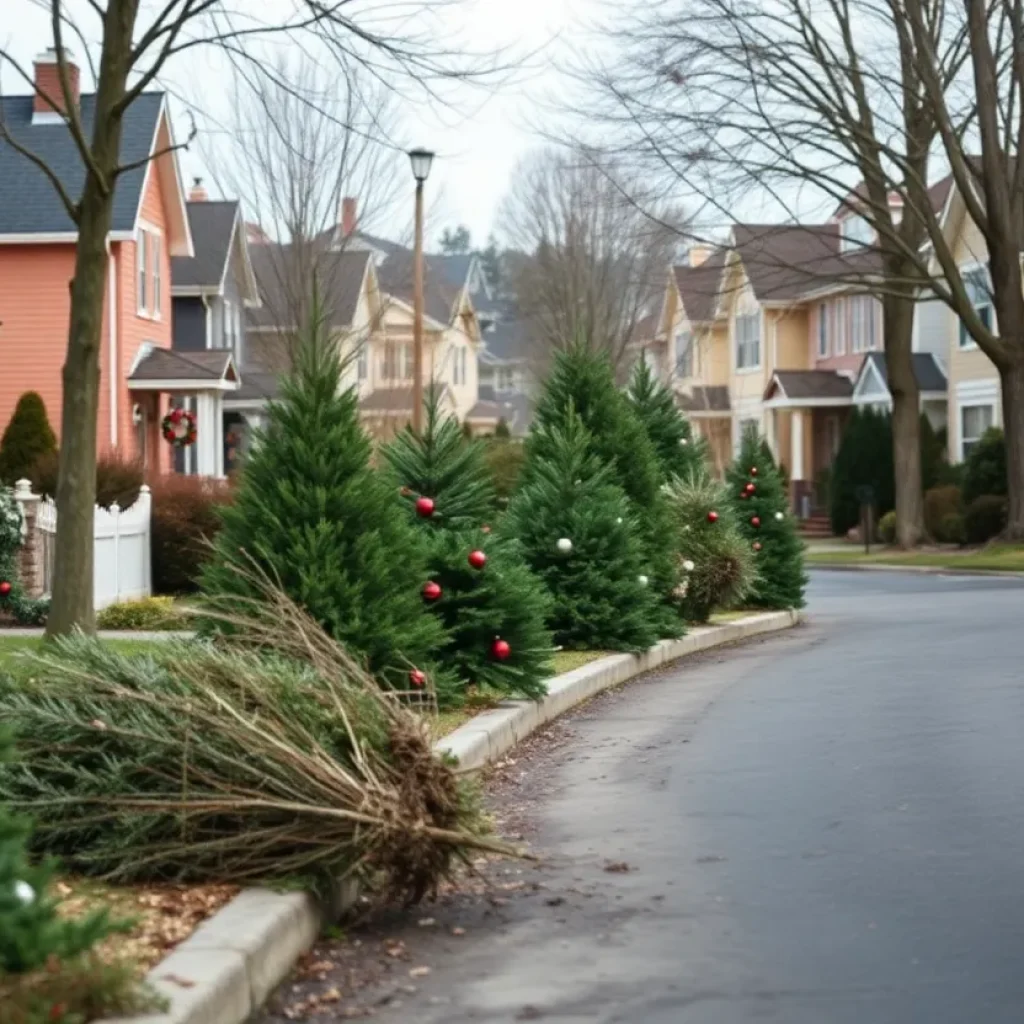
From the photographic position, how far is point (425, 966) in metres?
7.05

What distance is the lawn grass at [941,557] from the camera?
37094mm

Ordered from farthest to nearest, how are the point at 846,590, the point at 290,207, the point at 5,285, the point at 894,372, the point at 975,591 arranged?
1. the point at 894,372
2. the point at 290,207
3. the point at 5,285
4. the point at 846,590
5. the point at 975,591

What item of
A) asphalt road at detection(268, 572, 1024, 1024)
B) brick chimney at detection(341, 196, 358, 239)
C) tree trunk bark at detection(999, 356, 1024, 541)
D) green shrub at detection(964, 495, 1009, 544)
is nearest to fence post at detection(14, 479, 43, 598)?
asphalt road at detection(268, 572, 1024, 1024)

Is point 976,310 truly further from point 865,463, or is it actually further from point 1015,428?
point 1015,428

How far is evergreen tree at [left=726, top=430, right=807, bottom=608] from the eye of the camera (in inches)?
981

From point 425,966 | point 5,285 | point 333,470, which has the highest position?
point 5,285

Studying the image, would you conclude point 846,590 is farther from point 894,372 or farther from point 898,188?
point 894,372

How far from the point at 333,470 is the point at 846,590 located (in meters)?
21.4

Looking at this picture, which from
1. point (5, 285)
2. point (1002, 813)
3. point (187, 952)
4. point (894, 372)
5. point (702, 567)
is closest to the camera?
point (187, 952)

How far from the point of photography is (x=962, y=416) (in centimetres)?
5184

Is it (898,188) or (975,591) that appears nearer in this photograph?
(975,591)

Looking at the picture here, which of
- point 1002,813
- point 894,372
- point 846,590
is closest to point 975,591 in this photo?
point 846,590

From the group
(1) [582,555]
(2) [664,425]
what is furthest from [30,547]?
(2) [664,425]

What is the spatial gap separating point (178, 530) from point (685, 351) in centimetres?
4601
